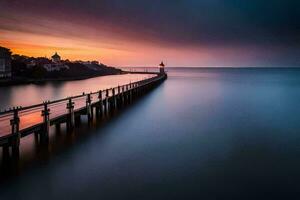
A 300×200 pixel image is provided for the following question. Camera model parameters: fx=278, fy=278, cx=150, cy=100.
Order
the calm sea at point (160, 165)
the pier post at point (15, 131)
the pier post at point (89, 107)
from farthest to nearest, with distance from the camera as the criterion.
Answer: the pier post at point (89, 107) < the pier post at point (15, 131) < the calm sea at point (160, 165)

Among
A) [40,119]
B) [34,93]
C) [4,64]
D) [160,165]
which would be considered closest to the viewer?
[160,165]

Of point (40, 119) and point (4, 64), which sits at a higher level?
point (4, 64)

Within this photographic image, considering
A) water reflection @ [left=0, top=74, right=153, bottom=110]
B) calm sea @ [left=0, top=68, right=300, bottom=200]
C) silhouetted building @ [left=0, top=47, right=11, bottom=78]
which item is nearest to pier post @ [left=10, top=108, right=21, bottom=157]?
calm sea @ [left=0, top=68, right=300, bottom=200]

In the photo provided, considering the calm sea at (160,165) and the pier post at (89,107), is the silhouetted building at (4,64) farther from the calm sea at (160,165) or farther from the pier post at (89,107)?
the calm sea at (160,165)

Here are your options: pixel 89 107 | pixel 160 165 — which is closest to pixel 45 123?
pixel 160 165

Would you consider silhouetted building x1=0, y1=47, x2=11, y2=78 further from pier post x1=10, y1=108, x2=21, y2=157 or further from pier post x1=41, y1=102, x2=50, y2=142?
pier post x1=10, y1=108, x2=21, y2=157

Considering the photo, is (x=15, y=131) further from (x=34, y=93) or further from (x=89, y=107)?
(x=34, y=93)

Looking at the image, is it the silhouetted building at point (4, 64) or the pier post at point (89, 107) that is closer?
the pier post at point (89, 107)

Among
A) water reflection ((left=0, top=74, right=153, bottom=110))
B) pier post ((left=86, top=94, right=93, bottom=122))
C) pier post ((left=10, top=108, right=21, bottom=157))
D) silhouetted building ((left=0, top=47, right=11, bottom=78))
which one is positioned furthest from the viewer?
silhouetted building ((left=0, top=47, right=11, bottom=78))

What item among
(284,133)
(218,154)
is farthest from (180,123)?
(218,154)

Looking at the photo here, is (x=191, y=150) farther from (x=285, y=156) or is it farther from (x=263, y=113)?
(x=263, y=113)

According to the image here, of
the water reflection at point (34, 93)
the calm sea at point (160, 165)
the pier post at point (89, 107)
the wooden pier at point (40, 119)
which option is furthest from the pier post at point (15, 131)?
the water reflection at point (34, 93)

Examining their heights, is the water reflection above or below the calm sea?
above

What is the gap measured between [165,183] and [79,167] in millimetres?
2730
